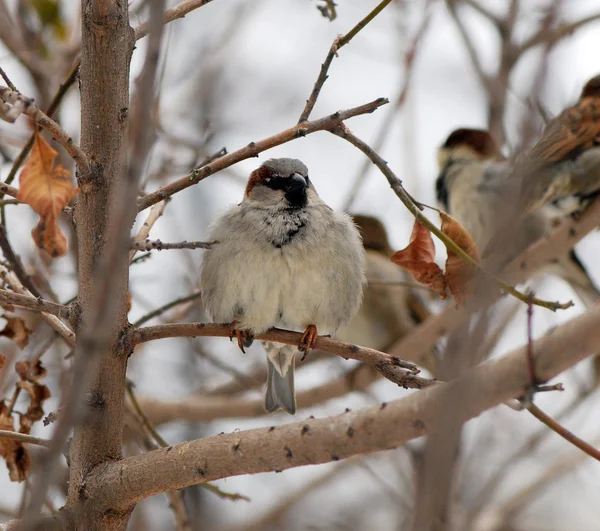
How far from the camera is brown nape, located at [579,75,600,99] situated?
4.78 meters

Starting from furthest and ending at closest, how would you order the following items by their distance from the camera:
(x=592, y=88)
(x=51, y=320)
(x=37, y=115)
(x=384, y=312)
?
(x=384, y=312) → (x=592, y=88) → (x=51, y=320) → (x=37, y=115)

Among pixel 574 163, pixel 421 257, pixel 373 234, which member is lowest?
pixel 421 257

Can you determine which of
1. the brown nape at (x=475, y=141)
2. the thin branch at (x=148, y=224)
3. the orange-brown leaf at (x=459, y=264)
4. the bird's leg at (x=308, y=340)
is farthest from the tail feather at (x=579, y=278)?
the thin branch at (x=148, y=224)

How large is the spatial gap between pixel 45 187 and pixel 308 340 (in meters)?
1.09

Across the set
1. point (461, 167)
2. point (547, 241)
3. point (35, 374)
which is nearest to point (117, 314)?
point (35, 374)

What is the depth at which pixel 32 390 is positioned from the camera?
2061 millimetres

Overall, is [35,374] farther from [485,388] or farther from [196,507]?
[196,507]

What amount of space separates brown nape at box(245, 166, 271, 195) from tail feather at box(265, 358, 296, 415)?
28.2 inches

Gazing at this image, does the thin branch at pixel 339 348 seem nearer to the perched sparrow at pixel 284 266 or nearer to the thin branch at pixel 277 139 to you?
the thin branch at pixel 277 139

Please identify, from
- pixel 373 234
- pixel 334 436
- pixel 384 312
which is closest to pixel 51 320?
pixel 334 436

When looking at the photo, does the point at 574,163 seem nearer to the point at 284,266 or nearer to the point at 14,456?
the point at 284,266

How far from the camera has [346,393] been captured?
4426 millimetres

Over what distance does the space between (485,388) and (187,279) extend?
3399 millimetres

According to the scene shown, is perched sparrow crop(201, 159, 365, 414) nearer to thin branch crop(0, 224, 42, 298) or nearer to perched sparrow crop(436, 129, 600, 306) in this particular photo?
thin branch crop(0, 224, 42, 298)
